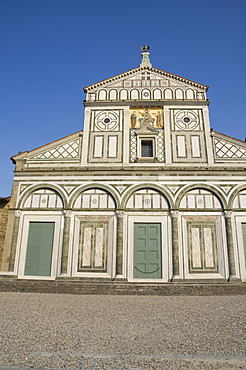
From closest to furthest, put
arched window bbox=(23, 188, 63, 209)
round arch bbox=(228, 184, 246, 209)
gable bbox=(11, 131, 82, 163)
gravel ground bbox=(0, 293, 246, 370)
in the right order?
gravel ground bbox=(0, 293, 246, 370)
round arch bbox=(228, 184, 246, 209)
arched window bbox=(23, 188, 63, 209)
gable bbox=(11, 131, 82, 163)

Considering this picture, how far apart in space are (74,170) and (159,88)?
7.59 metres

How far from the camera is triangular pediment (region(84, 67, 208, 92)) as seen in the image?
1903 cm

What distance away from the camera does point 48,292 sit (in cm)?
1366

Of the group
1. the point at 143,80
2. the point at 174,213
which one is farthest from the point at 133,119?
the point at 174,213

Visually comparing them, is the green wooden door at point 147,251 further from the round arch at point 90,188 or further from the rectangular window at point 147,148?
the rectangular window at point 147,148

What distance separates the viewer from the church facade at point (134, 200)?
15.3 metres

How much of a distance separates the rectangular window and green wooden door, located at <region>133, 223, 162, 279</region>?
427 centimetres

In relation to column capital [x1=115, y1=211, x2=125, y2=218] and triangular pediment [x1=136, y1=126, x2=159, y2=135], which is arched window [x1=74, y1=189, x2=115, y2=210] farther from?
triangular pediment [x1=136, y1=126, x2=159, y2=135]

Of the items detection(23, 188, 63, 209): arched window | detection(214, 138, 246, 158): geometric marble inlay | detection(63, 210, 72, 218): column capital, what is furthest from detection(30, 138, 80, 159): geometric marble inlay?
detection(214, 138, 246, 158): geometric marble inlay

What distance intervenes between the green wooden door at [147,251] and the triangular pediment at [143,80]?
9124mm

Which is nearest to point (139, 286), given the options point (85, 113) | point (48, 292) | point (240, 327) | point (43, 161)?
point (48, 292)

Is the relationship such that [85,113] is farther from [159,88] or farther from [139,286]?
[139,286]

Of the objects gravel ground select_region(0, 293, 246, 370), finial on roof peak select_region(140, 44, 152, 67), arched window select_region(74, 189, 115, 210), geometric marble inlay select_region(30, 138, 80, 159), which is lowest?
gravel ground select_region(0, 293, 246, 370)

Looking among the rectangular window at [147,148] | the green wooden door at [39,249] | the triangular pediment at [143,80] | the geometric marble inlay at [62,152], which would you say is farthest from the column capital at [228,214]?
the green wooden door at [39,249]
